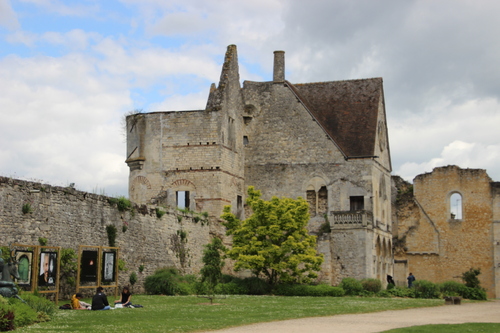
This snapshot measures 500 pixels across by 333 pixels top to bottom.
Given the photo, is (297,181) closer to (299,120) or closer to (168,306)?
(299,120)

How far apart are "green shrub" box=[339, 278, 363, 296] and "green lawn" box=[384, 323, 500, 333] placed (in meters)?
18.3

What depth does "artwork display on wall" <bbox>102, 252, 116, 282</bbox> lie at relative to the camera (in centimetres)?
2805

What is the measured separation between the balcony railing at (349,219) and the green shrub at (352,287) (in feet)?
14.1

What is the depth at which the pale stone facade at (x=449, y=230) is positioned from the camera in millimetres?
51062

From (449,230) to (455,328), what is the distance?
34.0 metres

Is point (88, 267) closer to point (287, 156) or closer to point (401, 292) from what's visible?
point (401, 292)

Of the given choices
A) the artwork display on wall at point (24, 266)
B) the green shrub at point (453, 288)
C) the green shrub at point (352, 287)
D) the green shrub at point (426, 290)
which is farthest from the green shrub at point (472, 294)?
the artwork display on wall at point (24, 266)

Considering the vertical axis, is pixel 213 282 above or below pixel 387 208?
below

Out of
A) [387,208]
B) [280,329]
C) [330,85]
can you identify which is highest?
[330,85]

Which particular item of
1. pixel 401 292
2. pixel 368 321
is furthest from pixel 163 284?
pixel 401 292

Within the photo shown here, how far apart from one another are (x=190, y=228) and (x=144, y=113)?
867cm

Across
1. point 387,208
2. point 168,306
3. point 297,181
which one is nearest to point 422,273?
point 387,208

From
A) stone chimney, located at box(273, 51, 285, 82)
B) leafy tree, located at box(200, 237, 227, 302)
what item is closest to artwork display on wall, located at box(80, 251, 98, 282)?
leafy tree, located at box(200, 237, 227, 302)

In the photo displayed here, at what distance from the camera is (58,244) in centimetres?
2762
